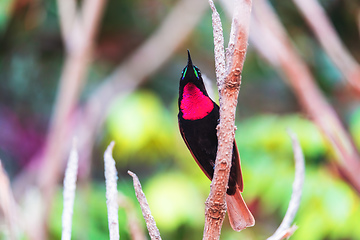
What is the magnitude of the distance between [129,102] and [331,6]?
6.29 feet

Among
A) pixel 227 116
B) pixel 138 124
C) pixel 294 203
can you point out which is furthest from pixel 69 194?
pixel 138 124

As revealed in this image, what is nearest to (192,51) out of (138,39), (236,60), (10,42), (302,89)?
(138,39)

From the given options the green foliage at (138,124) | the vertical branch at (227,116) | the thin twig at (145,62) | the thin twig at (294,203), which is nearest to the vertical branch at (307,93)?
the thin twig at (294,203)

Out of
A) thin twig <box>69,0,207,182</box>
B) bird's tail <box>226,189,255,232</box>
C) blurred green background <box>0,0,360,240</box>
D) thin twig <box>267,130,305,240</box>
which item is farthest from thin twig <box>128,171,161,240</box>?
thin twig <box>69,0,207,182</box>

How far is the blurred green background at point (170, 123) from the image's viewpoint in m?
2.38

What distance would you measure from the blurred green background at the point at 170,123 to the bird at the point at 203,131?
51 cm

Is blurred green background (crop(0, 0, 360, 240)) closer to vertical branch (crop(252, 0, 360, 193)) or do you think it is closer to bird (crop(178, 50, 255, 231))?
bird (crop(178, 50, 255, 231))

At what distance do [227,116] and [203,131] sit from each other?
77cm

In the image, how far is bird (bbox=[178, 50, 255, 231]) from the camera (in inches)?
60.4

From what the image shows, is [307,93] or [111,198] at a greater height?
[307,93]

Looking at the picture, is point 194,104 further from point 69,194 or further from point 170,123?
point 170,123

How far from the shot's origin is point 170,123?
273cm

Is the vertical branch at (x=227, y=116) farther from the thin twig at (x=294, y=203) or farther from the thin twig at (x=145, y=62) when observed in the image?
the thin twig at (x=145, y=62)

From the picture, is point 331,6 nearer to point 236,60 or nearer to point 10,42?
point 10,42
